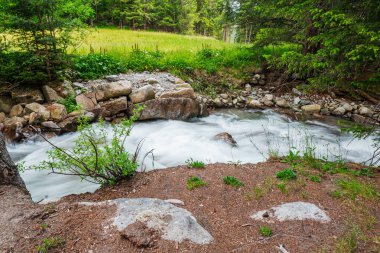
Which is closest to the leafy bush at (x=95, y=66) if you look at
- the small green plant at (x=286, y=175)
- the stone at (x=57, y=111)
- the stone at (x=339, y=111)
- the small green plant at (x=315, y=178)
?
the stone at (x=57, y=111)

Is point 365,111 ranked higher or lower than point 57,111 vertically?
lower

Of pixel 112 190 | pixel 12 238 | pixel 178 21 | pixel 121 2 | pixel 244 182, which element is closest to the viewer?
pixel 12 238

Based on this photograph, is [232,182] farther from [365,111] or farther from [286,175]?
[365,111]

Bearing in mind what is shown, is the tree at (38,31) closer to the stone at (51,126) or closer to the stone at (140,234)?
the stone at (51,126)

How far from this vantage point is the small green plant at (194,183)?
187 inches

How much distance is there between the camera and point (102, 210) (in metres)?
3.41

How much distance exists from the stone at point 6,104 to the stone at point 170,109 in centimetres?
446

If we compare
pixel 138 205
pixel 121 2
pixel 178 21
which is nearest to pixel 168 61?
pixel 138 205

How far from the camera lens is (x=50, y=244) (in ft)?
9.06

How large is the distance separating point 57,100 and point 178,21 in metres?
45.4

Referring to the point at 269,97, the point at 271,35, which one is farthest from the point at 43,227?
the point at 271,35

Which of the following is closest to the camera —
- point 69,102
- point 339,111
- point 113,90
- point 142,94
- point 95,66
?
point 69,102

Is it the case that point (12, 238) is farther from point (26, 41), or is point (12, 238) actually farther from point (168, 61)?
point (168, 61)

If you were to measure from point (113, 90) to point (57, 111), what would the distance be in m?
2.17
